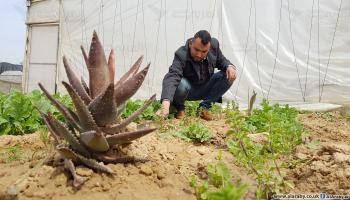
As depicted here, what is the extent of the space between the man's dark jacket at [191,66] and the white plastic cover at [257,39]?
3.58m

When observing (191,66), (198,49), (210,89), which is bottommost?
(210,89)

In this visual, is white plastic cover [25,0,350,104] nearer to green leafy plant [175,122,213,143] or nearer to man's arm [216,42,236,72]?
man's arm [216,42,236,72]

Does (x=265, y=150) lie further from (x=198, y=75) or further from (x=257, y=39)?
(x=257, y=39)

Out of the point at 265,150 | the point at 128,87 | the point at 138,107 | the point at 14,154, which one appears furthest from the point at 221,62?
the point at 128,87

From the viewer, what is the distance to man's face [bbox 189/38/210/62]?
4816mm

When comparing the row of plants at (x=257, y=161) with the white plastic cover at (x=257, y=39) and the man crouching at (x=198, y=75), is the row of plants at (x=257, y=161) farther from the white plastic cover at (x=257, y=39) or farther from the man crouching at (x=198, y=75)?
the white plastic cover at (x=257, y=39)

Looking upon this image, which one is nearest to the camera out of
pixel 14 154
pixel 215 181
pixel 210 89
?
pixel 215 181

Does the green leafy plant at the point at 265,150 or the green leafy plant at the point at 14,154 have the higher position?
the green leafy plant at the point at 265,150

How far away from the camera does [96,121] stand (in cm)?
190

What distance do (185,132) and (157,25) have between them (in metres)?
7.26

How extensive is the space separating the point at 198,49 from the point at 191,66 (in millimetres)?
396

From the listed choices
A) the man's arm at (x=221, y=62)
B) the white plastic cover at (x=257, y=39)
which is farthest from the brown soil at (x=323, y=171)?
the white plastic cover at (x=257, y=39)

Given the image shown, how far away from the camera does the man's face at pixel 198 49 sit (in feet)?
15.8

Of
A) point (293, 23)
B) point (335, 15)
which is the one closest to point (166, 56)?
point (293, 23)
